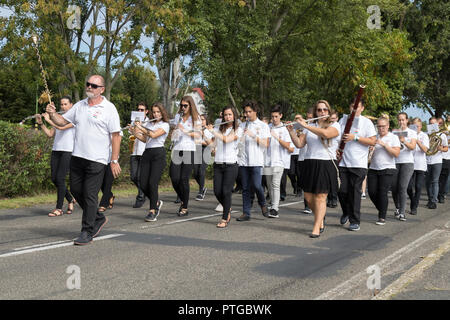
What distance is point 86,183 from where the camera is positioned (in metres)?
6.95

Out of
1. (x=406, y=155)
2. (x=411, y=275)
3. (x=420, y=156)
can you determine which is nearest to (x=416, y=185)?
(x=420, y=156)

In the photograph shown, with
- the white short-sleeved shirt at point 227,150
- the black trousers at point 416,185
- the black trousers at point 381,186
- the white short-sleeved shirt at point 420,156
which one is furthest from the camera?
the white short-sleeved shirt at point 420,156

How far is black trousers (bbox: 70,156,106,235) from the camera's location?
22.7 feet

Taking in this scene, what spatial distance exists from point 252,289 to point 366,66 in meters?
22.8

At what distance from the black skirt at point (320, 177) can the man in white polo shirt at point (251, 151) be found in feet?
5.09

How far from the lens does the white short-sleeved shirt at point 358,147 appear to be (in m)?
8.78

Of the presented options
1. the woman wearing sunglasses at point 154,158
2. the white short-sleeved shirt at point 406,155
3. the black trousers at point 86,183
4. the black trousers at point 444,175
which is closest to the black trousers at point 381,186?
the white short-sleeved shirt at point 406,155

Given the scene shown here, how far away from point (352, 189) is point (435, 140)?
5342 mm

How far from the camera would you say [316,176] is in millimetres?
8000

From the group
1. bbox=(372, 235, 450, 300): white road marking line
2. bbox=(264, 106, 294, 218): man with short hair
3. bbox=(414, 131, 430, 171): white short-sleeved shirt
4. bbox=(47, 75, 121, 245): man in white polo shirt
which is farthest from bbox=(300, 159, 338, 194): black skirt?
bbox=(414, 131, 430, 171): white short-sleeved shirt

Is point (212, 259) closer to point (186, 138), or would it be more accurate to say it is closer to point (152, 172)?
point (152, 172)

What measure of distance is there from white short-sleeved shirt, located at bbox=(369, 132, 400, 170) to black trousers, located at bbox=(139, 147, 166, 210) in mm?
3698

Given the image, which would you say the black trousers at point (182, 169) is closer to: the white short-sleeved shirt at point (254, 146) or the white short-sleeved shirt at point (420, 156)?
the white short-sleeved shirt at point (254, 146)

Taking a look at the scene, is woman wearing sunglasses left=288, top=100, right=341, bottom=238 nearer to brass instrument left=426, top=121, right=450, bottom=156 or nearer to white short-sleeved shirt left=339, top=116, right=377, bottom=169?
white short-sleeved shirt left=339, top=116, right=377, bottom=169
